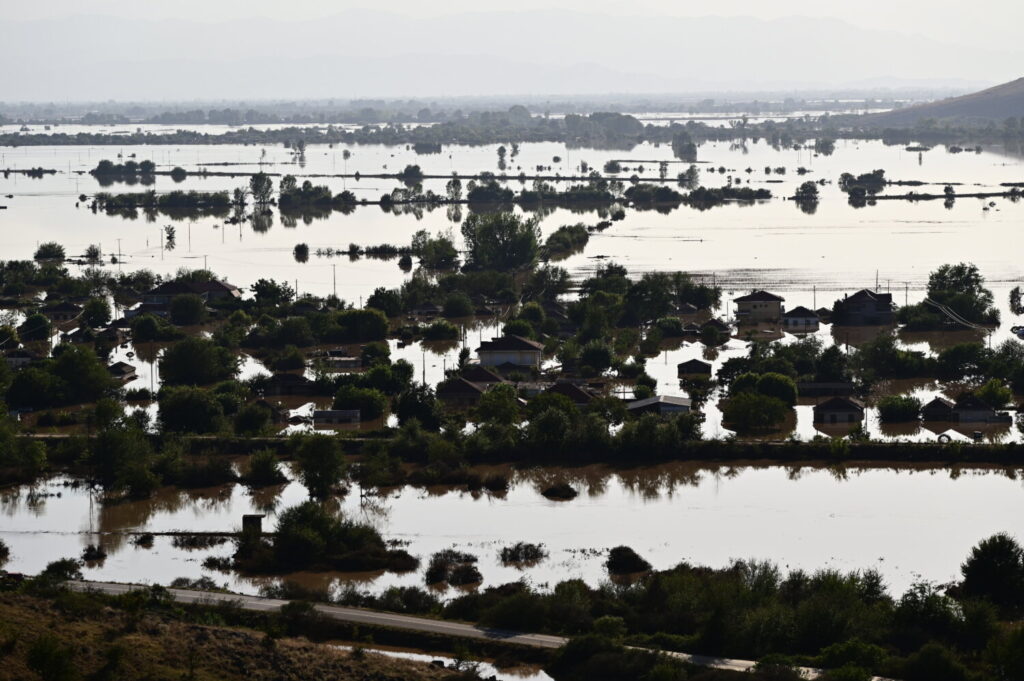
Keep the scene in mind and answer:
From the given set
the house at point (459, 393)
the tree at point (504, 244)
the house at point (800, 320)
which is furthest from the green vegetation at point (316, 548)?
the tree at point (504, 244)

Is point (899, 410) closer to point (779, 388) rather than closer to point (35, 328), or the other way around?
point (779, 388)

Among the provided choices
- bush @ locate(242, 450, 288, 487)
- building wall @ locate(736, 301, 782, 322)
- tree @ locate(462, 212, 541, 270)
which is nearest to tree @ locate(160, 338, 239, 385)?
bush @ locate(242, 450, 288, 487)

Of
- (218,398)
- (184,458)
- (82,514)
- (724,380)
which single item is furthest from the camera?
(724,380)

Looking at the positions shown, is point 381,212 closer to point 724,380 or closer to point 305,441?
point 724,380

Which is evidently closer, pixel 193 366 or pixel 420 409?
pixel 420 409

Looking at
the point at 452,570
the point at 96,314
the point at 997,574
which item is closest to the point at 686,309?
the point at 96,314

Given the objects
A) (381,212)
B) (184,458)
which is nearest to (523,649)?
(184,458)
